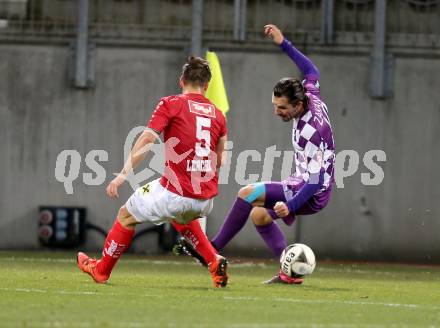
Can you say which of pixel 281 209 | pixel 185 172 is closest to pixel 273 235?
pixel 281 209

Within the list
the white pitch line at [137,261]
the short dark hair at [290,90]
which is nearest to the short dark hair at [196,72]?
the short dark hair at [290,90]

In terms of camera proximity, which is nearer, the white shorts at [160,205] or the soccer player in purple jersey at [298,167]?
the white shorts at [160,205]

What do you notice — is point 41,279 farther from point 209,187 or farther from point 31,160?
point 31,160

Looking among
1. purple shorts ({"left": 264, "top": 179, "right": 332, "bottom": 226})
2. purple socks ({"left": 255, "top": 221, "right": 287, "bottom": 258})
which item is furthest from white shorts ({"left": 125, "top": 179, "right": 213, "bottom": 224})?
purple socks ({"left": 255, "top": 221, "right": 287, "bottom": 258})

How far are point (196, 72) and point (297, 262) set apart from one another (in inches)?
79.0

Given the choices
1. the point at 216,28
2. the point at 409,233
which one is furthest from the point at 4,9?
the point at 409,233

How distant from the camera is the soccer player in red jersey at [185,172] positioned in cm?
1055

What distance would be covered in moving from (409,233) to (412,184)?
2.15 ft

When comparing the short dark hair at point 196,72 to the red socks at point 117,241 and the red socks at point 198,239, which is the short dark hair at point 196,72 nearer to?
the red socks at point 198,239

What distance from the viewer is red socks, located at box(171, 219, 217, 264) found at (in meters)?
10.7

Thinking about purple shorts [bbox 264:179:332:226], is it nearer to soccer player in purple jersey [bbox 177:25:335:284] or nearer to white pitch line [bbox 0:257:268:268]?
soccer player in purple jersey [bbox 177:25:335:284]

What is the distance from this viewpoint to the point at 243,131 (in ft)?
61.4

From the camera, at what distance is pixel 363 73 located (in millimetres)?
18641

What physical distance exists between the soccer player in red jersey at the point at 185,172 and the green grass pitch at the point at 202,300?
1.22 feet
